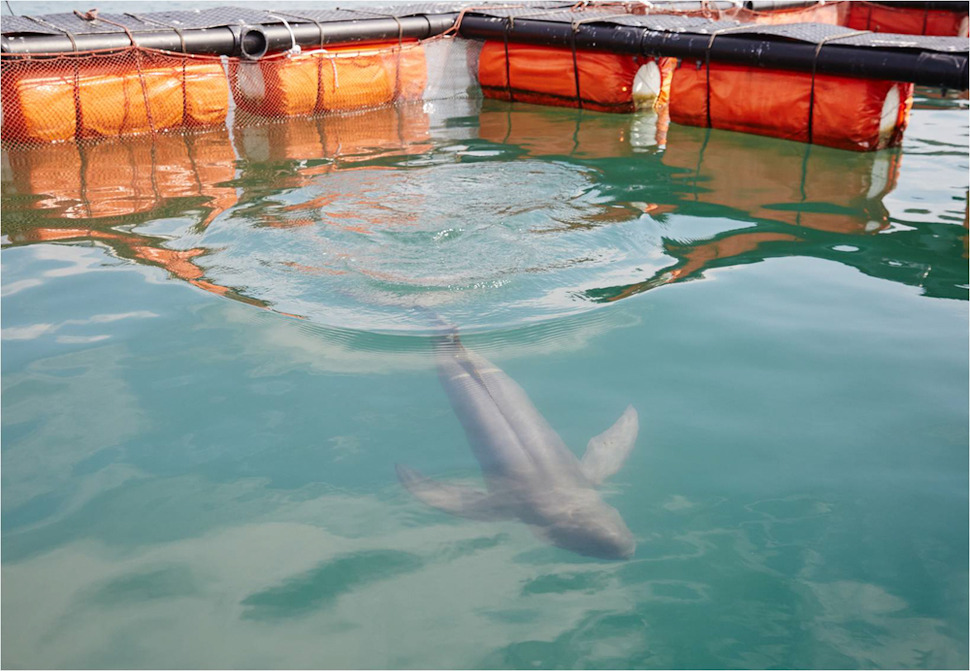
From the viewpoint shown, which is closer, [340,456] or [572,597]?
[572,597]

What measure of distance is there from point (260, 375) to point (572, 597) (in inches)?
96.5

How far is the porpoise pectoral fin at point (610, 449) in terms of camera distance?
3.99 metres

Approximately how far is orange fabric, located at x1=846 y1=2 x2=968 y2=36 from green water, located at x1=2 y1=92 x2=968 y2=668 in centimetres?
1007

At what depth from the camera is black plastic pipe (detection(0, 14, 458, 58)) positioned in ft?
31.9

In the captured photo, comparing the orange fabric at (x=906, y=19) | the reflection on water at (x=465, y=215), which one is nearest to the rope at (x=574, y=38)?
the reflection on water at (x=465, y=215)

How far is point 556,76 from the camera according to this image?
40.2ft

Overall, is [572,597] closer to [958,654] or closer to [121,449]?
[958,654]

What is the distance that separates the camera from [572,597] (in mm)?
3344

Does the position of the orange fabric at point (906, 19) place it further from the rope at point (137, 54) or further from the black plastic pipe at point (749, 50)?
the rope at point (137, 54)

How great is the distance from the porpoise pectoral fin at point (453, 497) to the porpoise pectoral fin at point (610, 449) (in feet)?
1.66

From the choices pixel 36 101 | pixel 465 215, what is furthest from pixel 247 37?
pixel 465 215

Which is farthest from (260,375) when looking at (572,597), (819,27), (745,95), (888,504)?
(819,27)

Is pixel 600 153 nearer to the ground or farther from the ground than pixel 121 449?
farther from the ground

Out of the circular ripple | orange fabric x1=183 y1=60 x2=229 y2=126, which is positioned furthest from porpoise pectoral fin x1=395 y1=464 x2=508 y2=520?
orange fabric x1=183 y1=60 x2=229 y2=126
